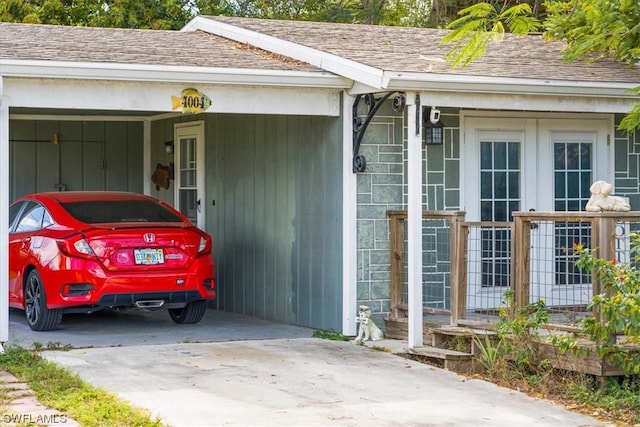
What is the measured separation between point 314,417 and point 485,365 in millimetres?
2463

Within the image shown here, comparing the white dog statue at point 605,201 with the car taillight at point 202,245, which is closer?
the white dog statue at point 605,201

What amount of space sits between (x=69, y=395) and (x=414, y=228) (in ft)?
12.5

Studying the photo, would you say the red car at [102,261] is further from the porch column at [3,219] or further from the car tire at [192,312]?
the porch column at [3,219]

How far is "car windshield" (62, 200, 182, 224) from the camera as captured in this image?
11.5 meters

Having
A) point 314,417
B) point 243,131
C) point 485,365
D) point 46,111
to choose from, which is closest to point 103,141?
point 46,111

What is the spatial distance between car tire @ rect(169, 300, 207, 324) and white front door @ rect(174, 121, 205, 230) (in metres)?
2.45

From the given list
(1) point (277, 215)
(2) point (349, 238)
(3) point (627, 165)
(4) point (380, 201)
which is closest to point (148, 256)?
(1) point (277, 215)

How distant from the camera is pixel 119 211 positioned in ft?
38.7

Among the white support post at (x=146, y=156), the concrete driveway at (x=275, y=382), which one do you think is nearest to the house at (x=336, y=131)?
the concrete driveway at (x=275, y=382)

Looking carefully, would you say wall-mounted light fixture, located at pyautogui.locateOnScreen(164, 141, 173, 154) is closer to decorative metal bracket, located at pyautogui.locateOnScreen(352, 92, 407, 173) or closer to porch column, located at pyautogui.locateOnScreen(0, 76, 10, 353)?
decorative metal bracket, located at pyautogui.locateOnScreen(352, 92, 407, 173)

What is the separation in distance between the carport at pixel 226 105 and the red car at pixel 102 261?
95 cm

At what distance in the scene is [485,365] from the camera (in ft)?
31.2

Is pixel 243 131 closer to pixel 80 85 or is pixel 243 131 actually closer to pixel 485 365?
pixel 80 85

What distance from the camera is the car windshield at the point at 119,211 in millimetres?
11453
